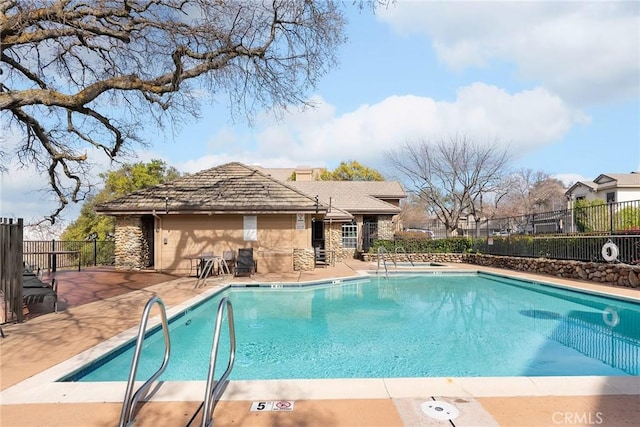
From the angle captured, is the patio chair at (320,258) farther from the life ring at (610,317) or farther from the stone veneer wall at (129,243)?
the life ring at (610,317)

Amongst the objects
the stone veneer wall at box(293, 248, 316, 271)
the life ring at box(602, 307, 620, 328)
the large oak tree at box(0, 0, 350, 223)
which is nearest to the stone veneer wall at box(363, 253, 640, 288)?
the life ring at box(602, 307, 620, 328)

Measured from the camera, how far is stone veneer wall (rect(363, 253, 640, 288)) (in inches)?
455

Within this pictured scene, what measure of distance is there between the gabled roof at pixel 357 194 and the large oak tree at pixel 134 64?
14199 mm

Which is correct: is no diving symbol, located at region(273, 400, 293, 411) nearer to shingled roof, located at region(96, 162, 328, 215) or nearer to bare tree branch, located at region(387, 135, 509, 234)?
shingled roof, located at region(96, 162, 328, 215)

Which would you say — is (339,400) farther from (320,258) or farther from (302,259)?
(320,258)

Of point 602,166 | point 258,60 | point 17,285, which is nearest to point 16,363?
point 17,285

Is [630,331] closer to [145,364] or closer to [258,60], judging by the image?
[145,364]

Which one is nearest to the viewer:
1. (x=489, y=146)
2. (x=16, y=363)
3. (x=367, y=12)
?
(x=16, y=363)

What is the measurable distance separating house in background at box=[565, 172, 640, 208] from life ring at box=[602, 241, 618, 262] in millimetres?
26276

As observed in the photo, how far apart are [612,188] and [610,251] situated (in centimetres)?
3060

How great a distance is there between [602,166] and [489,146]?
21601 millimetres

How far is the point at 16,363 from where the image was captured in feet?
15.9
